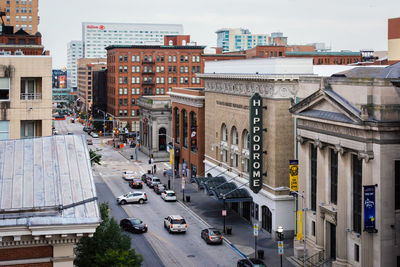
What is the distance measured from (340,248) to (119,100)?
11270 centimetres

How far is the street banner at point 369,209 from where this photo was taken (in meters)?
34.8

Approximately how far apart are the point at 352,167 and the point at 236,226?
69.4 feet

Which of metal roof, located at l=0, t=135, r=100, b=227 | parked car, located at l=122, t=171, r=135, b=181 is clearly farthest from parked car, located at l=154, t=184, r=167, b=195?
metal roof, located at l=0, t=135, r=100, b=227

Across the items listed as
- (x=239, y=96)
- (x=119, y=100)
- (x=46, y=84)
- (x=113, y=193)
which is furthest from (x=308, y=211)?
(x=119, y=100)

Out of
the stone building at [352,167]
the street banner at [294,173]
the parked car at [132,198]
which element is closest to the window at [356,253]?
the stone building at [352,167]

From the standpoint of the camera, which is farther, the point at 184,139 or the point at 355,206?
the point at 184,139

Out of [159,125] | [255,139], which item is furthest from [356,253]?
[159,125]

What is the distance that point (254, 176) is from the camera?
53344 mm

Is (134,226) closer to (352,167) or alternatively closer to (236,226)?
(236,226)

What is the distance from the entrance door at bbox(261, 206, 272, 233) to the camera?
52719 millimetres

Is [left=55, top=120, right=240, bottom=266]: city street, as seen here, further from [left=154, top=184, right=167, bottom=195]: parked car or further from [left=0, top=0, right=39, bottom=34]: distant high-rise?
[left=0, top=0, right=39, bottom=34]: distant high-rise

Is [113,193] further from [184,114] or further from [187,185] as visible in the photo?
[184,114]

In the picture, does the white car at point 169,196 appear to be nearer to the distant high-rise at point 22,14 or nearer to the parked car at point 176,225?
the parked car at point 176,225

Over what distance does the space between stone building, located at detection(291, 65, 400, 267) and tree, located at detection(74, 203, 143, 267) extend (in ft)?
49.5
